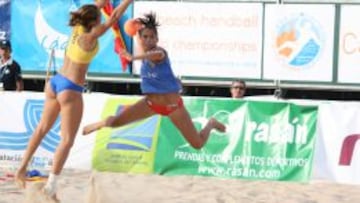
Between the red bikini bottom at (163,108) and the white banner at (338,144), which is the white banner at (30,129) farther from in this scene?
the red bikini bottom at (163,108)

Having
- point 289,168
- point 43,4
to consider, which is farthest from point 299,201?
point 43,4

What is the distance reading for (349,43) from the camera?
14477 millimetres

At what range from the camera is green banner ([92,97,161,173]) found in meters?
11.2

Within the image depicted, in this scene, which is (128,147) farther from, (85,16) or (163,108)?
(85,16)

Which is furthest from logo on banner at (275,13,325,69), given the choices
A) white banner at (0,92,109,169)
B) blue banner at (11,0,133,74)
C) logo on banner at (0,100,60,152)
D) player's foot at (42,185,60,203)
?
player's foot at (42,185,60,203)

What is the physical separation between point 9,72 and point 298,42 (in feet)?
17.8

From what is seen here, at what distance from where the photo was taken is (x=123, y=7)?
6.93 metres

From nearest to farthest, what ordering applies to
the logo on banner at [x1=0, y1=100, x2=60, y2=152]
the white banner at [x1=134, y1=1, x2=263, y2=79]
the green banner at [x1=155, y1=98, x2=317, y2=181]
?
the green banner at [x1=155, y1=98, x2=317, y2=181]
the logo on banner at [x1=0, y1=100, x2=60, y2=152]
the white banner at [x1=134, y1=1, x2=263, y2=79]

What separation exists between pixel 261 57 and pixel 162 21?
1.99m

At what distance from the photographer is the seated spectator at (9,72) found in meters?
12.0

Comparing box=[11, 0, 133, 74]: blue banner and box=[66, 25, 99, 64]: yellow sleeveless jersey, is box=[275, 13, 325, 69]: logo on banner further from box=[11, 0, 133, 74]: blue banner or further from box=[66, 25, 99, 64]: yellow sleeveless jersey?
box=[66, 25, 99, 64]: yellow sleeveless jersey

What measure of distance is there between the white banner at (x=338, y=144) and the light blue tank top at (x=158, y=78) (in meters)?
3.77

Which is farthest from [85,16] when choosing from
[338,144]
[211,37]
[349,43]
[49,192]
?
[349,43]

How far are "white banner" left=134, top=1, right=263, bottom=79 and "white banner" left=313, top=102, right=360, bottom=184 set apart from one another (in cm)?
408
